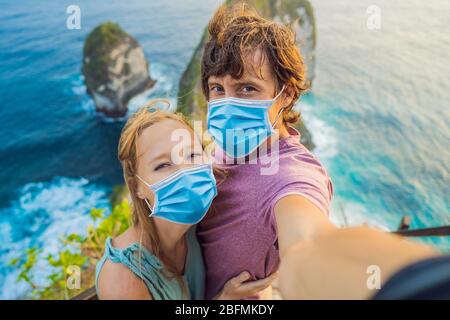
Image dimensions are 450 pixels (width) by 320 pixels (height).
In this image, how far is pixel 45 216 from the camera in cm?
1557

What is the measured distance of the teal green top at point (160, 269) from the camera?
134cm

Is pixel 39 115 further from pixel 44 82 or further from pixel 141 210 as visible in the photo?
pixel 141 210

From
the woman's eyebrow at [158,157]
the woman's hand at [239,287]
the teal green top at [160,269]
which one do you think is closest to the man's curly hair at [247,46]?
the woman's eyebrow at [158,157]

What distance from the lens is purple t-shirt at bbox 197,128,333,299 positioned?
3.98 ft

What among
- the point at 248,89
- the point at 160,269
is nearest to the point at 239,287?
the point at 160,269

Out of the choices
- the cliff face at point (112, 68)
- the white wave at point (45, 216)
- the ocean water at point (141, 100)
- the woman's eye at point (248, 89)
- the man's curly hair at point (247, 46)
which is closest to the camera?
the man's curly hair at point (247, 46)

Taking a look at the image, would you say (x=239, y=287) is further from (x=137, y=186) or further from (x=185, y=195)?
(x=137, y=186)

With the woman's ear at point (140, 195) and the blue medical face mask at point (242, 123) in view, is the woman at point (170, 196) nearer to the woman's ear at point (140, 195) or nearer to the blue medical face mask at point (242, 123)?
the woman's ear at point (140, 195)

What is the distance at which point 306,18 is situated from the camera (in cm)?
1670

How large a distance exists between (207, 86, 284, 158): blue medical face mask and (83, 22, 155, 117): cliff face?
19.7 meters

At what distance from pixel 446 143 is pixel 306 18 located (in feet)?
52.2

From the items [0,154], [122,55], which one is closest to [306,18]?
[122,55]

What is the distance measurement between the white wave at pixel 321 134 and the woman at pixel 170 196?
13.2m

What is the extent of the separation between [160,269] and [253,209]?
45cm
